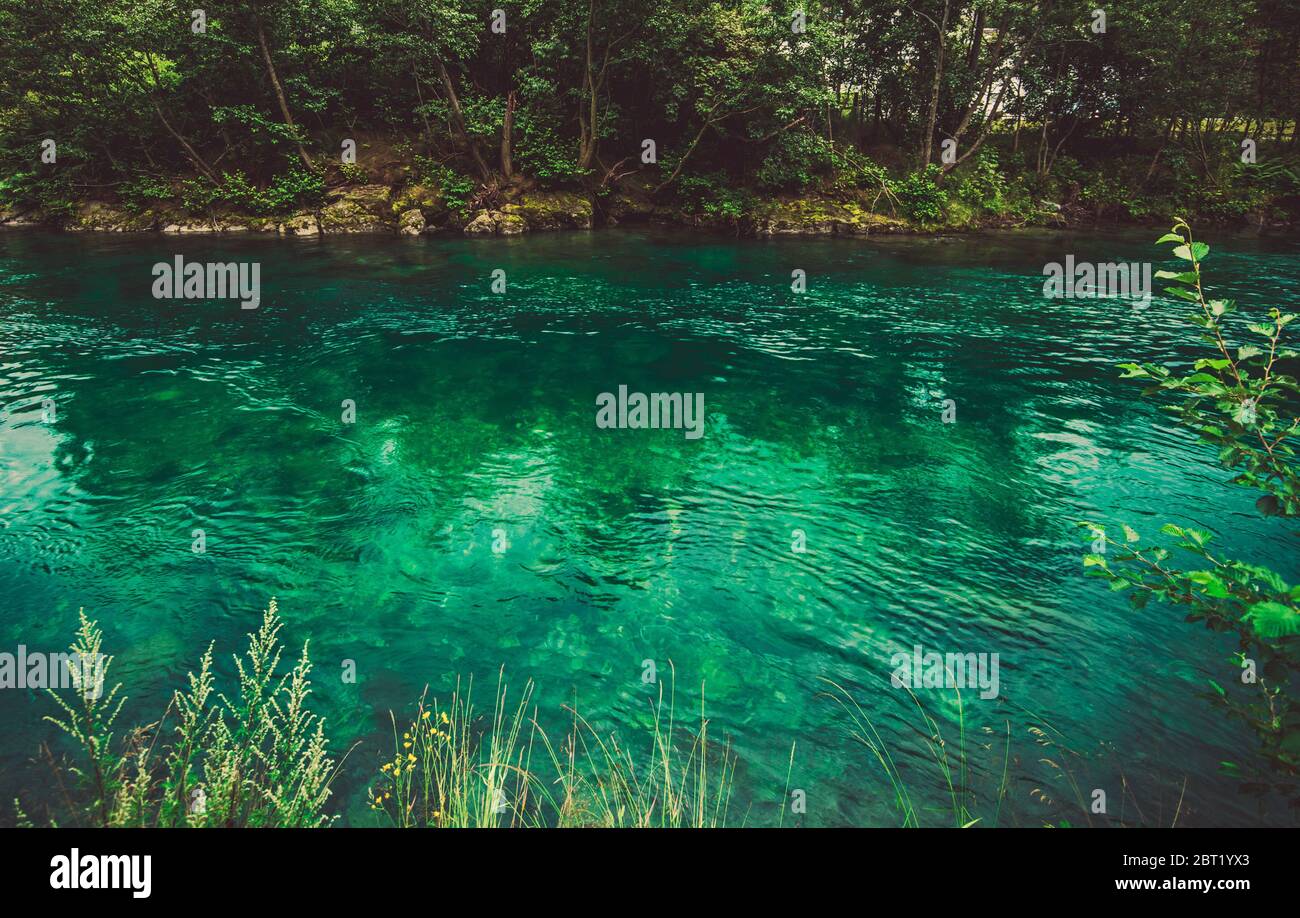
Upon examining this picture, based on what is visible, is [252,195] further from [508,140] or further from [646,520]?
[646,520]

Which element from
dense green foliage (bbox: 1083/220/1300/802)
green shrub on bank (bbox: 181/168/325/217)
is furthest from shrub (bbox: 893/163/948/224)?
dense green foliage (bbox: 1083/220/1300/802)

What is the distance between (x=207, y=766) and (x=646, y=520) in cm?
633

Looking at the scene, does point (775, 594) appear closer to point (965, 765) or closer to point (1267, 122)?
point (965, 765)

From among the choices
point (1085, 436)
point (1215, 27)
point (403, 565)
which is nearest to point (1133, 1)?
point (1215, 27)

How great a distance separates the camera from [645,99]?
3519 cm

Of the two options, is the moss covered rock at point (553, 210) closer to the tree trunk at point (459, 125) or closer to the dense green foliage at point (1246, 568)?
the tree trunk at point (459, 125)

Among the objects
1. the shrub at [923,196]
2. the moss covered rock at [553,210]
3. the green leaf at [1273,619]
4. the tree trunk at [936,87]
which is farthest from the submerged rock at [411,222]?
the green leaf at [1273,619]

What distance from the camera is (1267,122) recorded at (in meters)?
39.6

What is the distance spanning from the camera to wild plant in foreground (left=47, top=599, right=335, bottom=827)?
3453mm

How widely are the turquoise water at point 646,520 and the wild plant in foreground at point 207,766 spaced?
0.53 metres

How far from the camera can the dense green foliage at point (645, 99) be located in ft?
94.4

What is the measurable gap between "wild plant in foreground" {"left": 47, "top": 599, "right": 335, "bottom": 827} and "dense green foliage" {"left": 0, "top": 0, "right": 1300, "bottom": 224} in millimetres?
29605

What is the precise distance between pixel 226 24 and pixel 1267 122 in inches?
2096

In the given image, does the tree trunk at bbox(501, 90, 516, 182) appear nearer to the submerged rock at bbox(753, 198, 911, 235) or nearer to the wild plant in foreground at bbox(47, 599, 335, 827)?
the submerged rock at bbox(753, 198, 911, 235)
